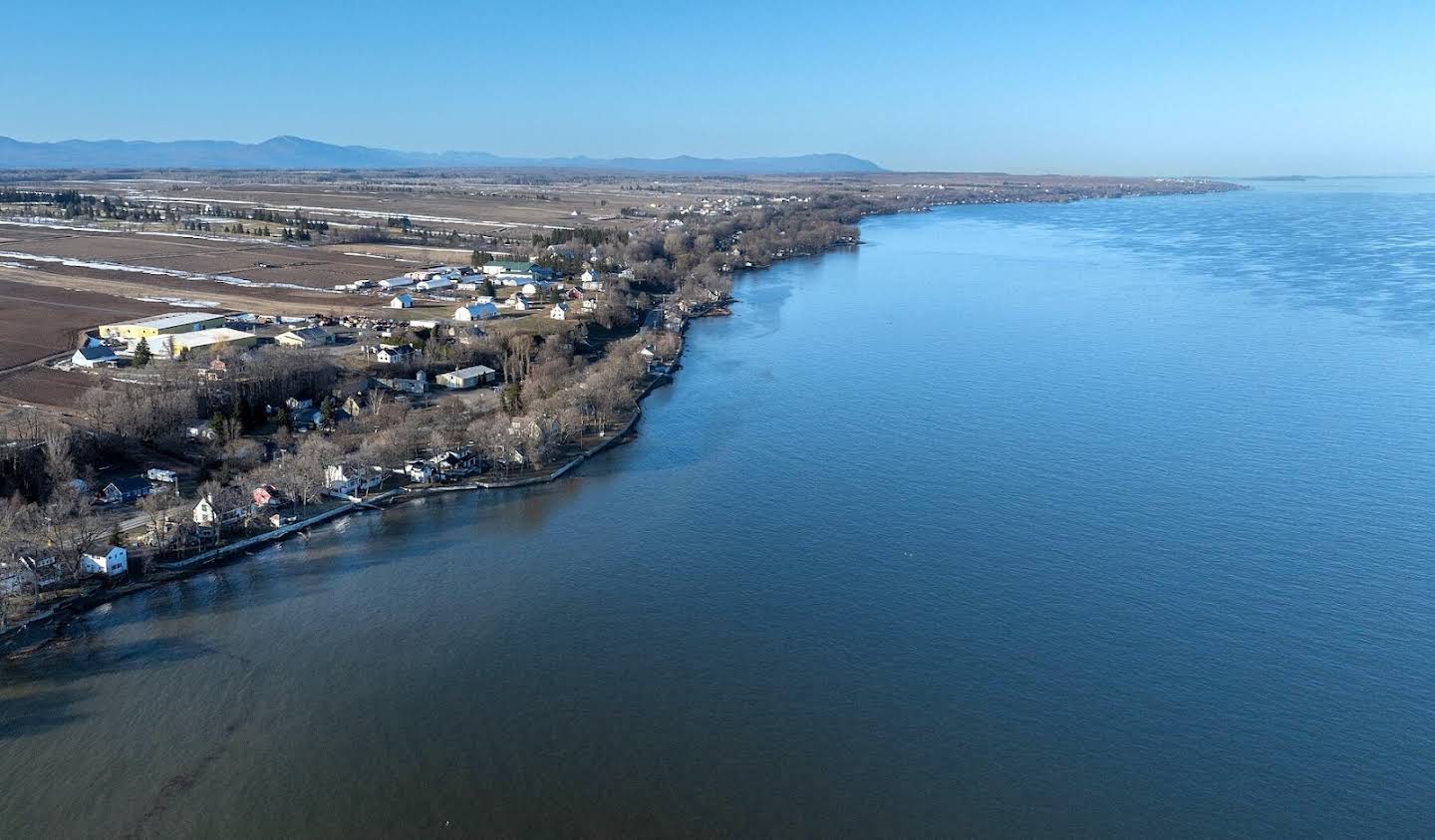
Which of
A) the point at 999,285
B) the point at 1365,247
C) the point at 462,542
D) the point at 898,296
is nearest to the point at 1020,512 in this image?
the point at 462,542

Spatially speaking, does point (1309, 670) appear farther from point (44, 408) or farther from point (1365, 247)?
point (1365, 247)

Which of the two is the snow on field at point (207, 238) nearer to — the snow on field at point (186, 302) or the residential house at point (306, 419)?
the snow on field at point (186, 302)

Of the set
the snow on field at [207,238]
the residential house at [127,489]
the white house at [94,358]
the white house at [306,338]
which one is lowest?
the residential house at [127,489]

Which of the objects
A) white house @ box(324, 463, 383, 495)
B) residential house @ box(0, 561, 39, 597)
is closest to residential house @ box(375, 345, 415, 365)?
white house @ box(324, 463, 383, 495)

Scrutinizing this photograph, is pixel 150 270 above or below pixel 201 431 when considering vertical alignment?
above

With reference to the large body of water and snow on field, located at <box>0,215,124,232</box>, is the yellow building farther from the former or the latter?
snow on field, located at <box>0,215,124,232</box>

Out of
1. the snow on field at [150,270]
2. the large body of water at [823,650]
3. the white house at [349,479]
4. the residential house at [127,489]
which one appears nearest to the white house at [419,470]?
the white house at [349,479]

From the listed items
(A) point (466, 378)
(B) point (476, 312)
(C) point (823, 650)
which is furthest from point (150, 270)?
(C) point (823, 650)

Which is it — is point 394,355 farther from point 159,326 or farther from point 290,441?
point 159,326
